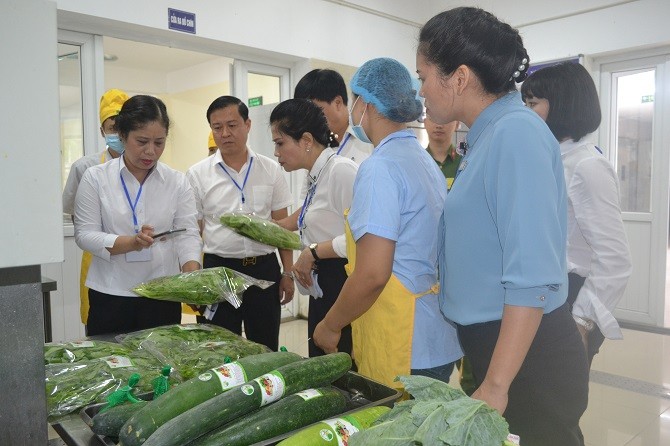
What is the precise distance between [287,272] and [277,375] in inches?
59.5

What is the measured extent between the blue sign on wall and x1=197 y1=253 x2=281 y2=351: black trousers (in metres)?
1.99

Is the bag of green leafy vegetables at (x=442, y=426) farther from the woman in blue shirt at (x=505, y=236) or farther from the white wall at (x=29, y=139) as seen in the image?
the white wall at (x=29, y=139)

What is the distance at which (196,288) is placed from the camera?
1711 mm

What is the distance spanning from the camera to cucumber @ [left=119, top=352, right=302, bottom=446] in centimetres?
94

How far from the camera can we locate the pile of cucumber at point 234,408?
0.92 metres

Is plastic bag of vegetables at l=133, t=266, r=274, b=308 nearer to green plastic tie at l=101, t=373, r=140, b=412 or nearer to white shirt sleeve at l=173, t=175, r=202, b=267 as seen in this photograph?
white shirt sleeve at l=173, t=175, r=202, b=267

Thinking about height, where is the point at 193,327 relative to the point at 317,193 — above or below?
below

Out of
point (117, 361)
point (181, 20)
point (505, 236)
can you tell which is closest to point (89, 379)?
point (117, 361)

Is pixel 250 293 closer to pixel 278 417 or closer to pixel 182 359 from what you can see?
pixel 182 359

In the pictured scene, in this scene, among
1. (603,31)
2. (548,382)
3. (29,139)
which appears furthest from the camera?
(603,31)

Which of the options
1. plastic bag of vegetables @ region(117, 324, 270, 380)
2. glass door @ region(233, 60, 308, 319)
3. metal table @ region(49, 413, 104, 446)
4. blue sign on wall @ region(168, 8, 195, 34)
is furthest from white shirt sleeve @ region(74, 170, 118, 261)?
glass door @ region(233, 60, 308, 319)

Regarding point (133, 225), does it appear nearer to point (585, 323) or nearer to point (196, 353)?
point (196, 353)

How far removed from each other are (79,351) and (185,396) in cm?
59

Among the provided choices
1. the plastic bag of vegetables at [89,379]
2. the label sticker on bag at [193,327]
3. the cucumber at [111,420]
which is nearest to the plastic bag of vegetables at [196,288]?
the label sticker on bag at [193,327]
